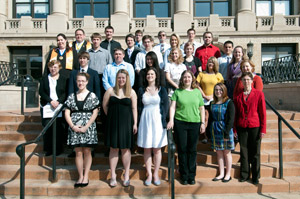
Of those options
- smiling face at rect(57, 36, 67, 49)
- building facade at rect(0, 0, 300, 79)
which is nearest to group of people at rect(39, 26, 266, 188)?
smiling face at rect(57, 36, 67, 49)

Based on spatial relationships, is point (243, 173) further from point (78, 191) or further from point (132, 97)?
point (78, 191)

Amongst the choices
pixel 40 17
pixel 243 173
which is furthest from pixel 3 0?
pixel 243 173

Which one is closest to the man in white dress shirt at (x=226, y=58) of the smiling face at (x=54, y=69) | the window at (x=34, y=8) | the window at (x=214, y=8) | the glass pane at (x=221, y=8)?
the smiling face at (x=54, y=69)

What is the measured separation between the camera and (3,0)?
17.4 m

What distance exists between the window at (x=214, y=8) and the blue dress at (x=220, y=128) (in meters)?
14.6

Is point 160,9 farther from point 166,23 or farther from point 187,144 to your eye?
point 187,144

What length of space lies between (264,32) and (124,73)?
14.5 m

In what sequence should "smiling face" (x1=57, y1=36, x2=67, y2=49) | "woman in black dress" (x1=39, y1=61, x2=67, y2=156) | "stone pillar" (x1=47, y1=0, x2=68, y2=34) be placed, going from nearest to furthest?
1. "woman in black dress" (x1=39, y1=61, x2=67, y2=156)
2. "smiling face" (x1=57, y1=36, x2=67, y2=49)
3. "stone pillar" (x1=47, y1=0, x2=68, y2=34)

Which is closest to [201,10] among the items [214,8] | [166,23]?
[214,8]

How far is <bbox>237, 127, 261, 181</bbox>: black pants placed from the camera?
185 inches

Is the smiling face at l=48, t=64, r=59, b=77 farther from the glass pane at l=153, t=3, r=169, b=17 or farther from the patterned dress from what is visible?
the glass pane at l=153, t=3, r=169, b=17

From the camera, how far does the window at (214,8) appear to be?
17.8 m

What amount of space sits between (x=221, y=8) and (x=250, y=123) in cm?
→ 1533

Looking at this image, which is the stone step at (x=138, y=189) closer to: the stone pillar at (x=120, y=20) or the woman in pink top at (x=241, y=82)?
the woman in pink top at (x=241, y=82)
